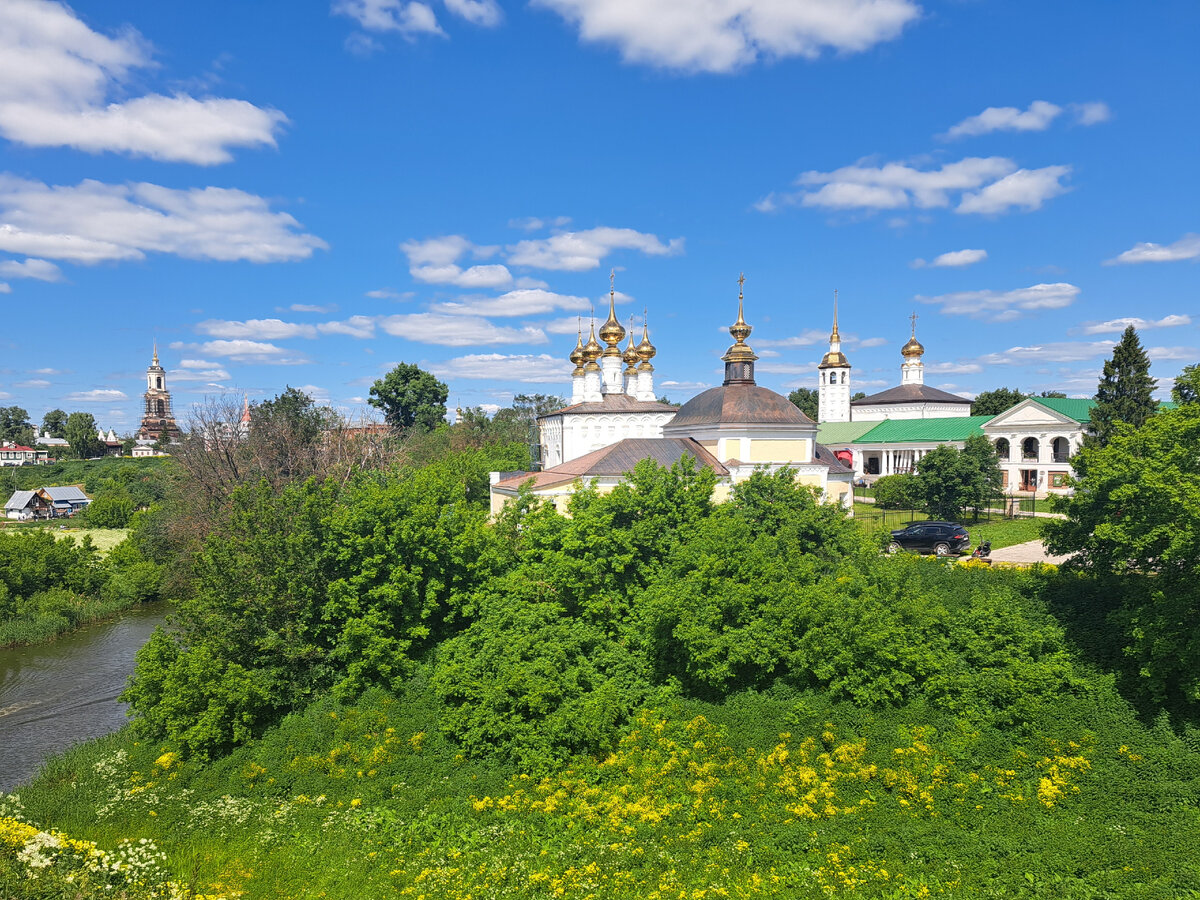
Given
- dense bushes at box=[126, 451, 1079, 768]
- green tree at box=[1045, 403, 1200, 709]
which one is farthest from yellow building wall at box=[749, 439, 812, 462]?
green tree at box=[1045, 403, 1200, 709]

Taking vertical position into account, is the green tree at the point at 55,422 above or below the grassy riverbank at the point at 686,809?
above

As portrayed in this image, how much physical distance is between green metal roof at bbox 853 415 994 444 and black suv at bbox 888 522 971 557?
2777cm

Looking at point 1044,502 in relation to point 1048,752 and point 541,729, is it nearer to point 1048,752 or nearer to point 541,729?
point 1048,752

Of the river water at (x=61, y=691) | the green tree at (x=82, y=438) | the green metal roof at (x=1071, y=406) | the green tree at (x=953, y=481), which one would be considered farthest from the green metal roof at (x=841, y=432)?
the green tree at (x=82, y=438)

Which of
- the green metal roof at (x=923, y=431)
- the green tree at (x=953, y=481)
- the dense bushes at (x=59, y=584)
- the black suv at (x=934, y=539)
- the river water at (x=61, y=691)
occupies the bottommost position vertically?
the river water at (x=61, y=691)

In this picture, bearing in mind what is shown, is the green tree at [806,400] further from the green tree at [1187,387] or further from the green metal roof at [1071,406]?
the green tree at [1187,387]

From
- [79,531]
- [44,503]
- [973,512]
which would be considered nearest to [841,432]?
[973,512]

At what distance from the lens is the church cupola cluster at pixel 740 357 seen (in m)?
33.8

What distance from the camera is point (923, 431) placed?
57.7 metres

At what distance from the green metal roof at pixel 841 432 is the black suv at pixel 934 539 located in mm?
33122

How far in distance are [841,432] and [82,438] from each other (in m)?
106

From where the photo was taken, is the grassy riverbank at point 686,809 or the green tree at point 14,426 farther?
the green tree at point 14,426

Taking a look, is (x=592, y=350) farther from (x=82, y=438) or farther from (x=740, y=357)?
(x=82, y=438)

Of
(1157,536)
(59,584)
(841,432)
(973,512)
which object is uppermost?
(841,432)
